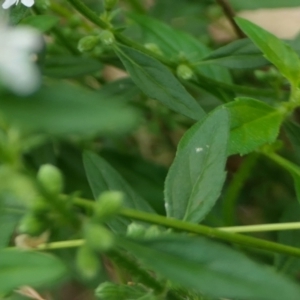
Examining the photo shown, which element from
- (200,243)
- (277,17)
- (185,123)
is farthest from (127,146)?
(200,243)

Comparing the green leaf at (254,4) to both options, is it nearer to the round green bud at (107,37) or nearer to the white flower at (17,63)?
the round green bud at (107,37)

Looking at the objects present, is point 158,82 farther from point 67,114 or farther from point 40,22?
point 67,114

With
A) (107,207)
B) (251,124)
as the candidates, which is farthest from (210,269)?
(251,124)

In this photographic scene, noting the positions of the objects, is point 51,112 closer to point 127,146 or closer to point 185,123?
point 185,123

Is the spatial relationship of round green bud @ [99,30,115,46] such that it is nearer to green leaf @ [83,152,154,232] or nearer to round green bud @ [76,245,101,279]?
green leaf @ [83,152,154,232]

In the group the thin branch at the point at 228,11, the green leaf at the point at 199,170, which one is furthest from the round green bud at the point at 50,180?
the thin branch at the point at 228,11

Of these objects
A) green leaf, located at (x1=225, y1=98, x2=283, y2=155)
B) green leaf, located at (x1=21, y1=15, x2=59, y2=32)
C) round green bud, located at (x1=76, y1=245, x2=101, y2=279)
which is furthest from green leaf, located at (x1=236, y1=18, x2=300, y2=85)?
round green bud, located at (x1=76, y1=245, x2=101, y2=279)
